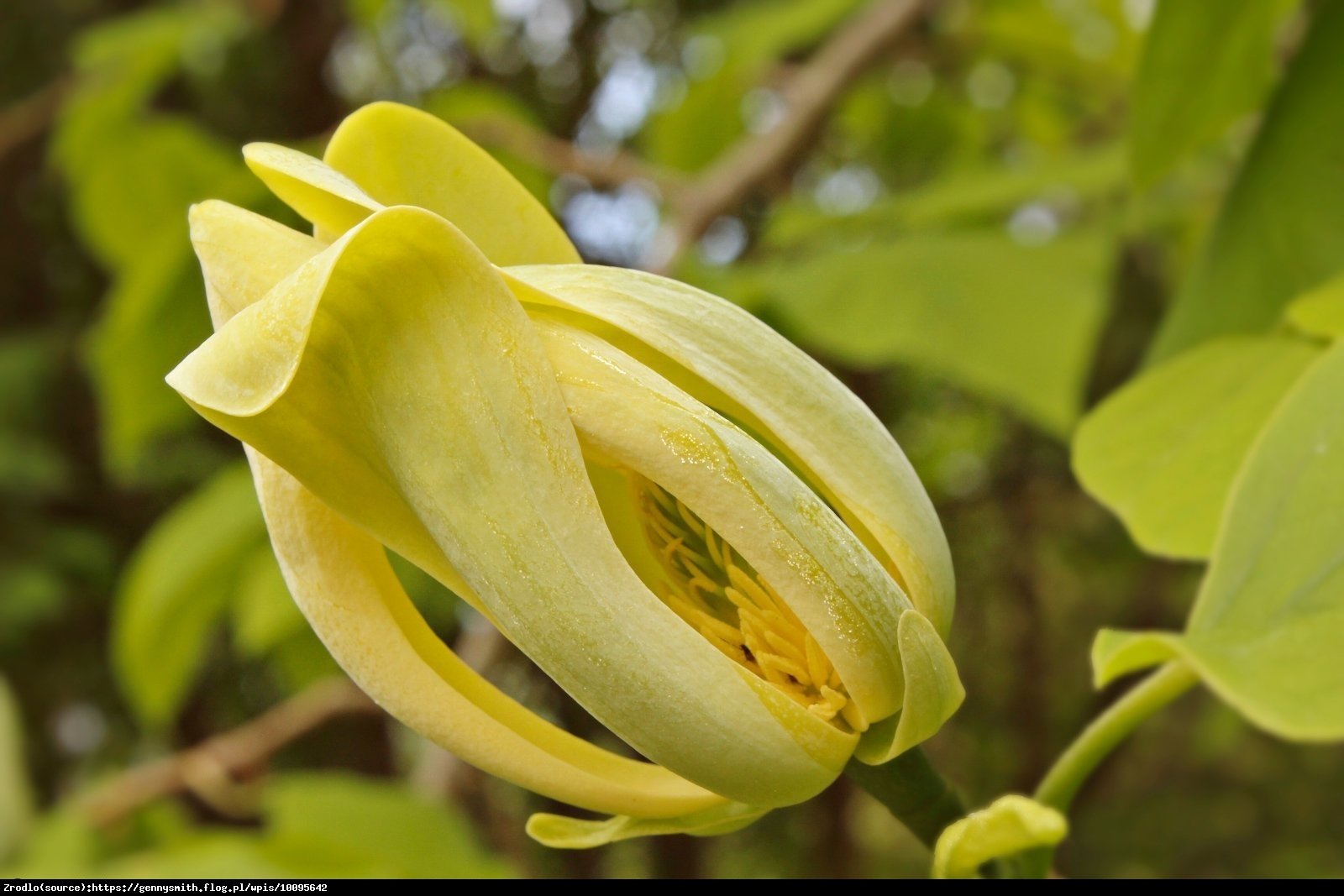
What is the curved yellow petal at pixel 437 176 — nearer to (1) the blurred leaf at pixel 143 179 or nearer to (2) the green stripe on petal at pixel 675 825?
(2) the green stripe on petal at pixel 675 825

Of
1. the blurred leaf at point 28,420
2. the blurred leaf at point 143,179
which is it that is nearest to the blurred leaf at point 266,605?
the blurred leaf at point 143,179

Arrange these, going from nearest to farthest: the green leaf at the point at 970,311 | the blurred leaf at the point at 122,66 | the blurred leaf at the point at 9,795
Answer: the blurred leaf at the point at 9,795, the green leaf at the point at 970,311, the blurred leaf at the point at 122,66

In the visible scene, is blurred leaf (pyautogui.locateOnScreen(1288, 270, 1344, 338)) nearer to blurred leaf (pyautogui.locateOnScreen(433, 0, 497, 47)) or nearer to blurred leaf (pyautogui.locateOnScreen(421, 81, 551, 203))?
blurred leaf (pyautogui.locateOnScreen(421, 81, 551, 203))

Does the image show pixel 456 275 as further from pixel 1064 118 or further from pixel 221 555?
pixel 1064 118

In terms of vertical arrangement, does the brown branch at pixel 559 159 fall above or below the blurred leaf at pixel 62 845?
above

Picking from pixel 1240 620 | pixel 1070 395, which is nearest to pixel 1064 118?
pixel 1070 395
